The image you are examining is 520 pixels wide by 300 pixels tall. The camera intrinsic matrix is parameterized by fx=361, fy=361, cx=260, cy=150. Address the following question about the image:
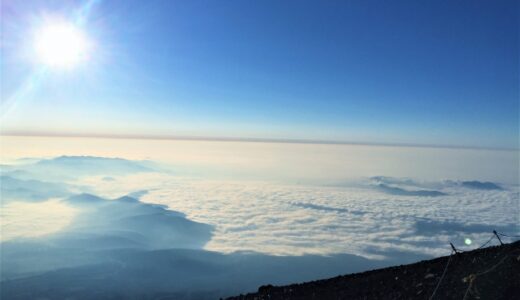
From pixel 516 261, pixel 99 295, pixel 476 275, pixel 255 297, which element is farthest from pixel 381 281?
pixel 99 295

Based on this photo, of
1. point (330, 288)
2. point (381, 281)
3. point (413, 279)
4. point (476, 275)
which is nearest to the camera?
point (476, 275)

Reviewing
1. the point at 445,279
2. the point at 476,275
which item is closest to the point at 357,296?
the point at 445,279

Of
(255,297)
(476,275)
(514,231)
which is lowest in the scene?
(514,231)

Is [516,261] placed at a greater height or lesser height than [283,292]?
greater

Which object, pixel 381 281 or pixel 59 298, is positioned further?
pixel 59 298

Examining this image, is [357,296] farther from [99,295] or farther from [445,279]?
[99,295]

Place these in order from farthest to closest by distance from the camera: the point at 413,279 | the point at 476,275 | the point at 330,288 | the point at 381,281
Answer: the point at 330,288, the point at 381,281, the point at 413,279, the point at 476,275
